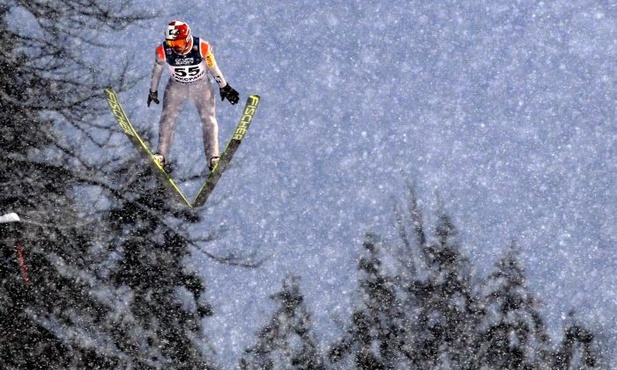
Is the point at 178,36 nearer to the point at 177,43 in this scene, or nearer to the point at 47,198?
the point at 177,43

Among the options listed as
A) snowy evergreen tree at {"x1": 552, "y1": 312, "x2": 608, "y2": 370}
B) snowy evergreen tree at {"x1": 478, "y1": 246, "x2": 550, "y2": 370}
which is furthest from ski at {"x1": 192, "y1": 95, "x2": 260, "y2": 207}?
snowy evergreen tree at {"x1": 552, "y1": 312, "x2": 608, "y2": 370}

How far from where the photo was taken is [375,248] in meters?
14.5

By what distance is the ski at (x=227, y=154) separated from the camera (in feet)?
47.1

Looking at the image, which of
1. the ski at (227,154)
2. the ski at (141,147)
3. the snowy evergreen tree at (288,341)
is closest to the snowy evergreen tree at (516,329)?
the snowy evergreen tree at (288,341)

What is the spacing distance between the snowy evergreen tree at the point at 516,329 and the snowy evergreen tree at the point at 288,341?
241cm

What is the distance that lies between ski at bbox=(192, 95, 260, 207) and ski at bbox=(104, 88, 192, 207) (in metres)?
0.22

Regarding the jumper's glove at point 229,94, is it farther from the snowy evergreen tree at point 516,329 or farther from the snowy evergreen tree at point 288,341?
the snowy evergreen tree at point 516,329

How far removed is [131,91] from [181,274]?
2695 millimetres

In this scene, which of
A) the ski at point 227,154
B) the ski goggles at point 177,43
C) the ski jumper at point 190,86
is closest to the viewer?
the ski goggles at point 177,43

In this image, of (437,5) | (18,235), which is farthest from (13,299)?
(437,5)

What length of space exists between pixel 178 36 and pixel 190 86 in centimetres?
102

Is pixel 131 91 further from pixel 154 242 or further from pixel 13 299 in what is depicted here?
pixel 13 299

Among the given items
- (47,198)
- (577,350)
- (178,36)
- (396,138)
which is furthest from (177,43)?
(577,350)

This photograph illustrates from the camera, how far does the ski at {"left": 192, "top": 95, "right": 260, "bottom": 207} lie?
47.1ft
